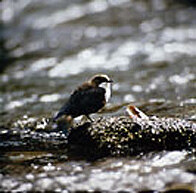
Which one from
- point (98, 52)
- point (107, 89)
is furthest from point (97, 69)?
point (107, 89)

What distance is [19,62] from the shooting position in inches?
483

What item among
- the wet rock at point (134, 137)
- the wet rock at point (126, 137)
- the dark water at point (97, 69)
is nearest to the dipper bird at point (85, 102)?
the wet rock at point (126, 137)

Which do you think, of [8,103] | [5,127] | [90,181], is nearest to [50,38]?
[8,103]

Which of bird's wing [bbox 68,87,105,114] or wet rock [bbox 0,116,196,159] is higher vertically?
bird's wing [bbox 68,87,105,114]

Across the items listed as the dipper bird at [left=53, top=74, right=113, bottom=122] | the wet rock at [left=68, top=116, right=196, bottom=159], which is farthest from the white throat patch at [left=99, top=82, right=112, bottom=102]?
the wet rock at [left=68, top=116, right=196, bottom=159]

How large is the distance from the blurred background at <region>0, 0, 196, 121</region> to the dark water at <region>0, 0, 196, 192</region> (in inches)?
0.8

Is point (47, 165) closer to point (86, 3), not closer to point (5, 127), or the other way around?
point (5, 127)

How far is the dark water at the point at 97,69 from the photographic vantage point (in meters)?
5.50

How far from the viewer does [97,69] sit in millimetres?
11328

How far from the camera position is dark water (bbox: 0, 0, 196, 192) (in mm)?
5500

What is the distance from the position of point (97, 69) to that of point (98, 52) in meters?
1.22

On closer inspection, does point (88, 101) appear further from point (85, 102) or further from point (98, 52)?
point (98, 52)

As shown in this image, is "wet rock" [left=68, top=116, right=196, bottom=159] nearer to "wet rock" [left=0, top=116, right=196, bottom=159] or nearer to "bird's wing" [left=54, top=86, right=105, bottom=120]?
"wet rock" [left=0, top=116, right=196, bottom=159]

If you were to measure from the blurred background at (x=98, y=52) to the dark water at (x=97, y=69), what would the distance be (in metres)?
0.02
